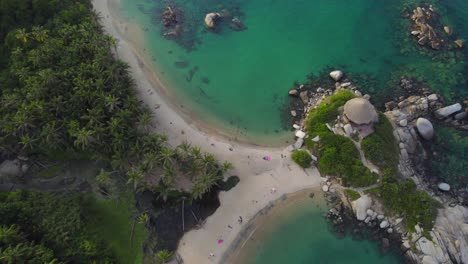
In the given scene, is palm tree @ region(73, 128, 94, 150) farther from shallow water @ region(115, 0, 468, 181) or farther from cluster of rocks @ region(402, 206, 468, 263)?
cluster of rocks @ region(402, 206, 468, 263)

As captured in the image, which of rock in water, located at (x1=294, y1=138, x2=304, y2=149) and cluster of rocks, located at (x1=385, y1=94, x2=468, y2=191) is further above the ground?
cluster of rocks, located at (x1=385, y1=94, x2=468, y2=191)

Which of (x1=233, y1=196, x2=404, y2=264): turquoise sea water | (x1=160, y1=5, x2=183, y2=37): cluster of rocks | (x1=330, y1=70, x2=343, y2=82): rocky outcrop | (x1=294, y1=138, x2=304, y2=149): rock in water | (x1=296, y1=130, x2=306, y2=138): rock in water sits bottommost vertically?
(x1=233, y1=196, x2=404, y2=264): turquoise sea water

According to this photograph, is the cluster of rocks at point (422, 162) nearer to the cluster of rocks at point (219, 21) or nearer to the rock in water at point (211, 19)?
the cluster of rocks at point (219, 21)

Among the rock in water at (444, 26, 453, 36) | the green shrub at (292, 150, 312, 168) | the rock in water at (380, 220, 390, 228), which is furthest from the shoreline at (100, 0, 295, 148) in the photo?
the rock in water at (444, 26, 453, 36)

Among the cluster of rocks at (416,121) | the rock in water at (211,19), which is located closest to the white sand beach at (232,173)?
the cluster of rocks at (416,121)

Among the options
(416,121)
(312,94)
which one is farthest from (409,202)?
(312,94)

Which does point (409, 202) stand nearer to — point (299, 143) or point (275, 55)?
point (299, 143)

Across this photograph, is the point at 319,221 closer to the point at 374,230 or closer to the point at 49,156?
the point at 374,230
